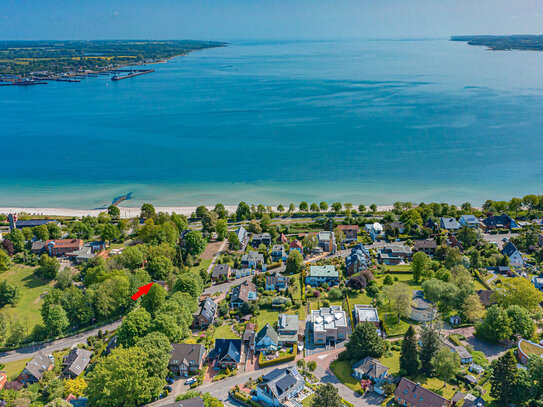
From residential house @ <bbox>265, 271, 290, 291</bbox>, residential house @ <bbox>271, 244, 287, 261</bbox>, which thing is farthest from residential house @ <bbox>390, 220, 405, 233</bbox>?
residential house @ <bbox>265, 271, 290, 291</bbox>

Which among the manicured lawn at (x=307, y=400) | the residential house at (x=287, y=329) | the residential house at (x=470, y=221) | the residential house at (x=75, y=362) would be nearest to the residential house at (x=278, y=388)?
the manicured lawn at (x=307, y=400)

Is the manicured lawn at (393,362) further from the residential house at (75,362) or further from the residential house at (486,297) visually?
the residential house at (75,362)

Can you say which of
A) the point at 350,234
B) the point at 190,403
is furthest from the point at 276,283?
the point at 190,403

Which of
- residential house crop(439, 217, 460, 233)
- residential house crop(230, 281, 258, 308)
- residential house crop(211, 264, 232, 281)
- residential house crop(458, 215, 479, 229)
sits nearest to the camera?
residential house crop(230, 281, 258, 308)

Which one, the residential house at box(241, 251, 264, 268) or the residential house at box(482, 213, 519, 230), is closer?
the residential house at box(241, 251, 264, 268)

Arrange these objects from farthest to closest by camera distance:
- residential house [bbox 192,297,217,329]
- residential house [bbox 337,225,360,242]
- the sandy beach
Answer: the sandy beach → residential house [bbox 337,225,360,242] → residential house [bbox 192,297,217,329]

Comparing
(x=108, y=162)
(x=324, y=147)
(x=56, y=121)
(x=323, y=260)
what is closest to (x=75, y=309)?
(x=323, y=260)

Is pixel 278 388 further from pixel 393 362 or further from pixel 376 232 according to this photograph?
pixel 376 232

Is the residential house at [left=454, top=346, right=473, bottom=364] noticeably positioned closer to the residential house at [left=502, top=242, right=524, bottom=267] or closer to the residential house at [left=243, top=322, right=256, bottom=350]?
the residential house at [left=243, top=322, right=256, bottom=350]
